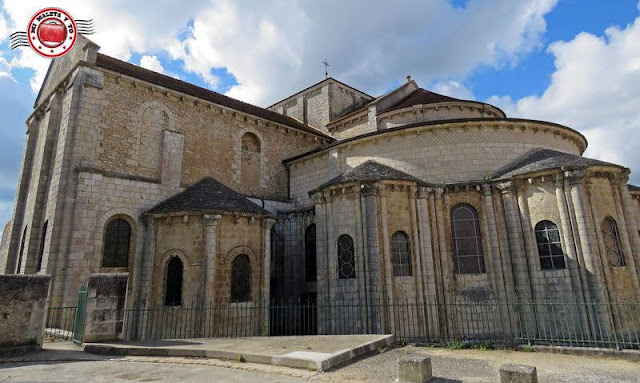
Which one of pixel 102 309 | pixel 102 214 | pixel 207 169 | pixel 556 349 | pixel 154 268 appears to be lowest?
pixel 556 349

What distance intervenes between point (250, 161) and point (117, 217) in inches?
286

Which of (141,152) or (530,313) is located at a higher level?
(141,152)

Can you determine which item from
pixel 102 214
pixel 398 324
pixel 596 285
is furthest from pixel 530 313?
pixel 102 214

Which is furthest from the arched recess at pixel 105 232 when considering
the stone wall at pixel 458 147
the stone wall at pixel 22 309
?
the stone wall at pixel 458 147

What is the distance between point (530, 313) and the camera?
13.4 meters

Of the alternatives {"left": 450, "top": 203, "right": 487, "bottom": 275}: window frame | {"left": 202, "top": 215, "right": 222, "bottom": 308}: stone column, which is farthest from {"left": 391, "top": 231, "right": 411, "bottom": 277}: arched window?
{"left": 202, "top": 215, "right": 222, "bottom": 308}: stone column

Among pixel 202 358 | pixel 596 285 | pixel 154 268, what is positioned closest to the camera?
pixel 202 358

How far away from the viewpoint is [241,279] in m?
15.1

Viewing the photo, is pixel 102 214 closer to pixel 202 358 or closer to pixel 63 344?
pixel 63 344

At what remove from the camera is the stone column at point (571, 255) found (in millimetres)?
12523

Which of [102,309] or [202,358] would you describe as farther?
[102,309]

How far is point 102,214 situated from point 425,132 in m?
13.8

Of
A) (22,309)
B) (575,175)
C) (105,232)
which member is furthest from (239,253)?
(575,175)

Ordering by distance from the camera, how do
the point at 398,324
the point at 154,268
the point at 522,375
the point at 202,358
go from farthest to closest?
1. the point at 154,268
2. the point at 398,324
3. the point at 202,358
4. the point at 522,375
